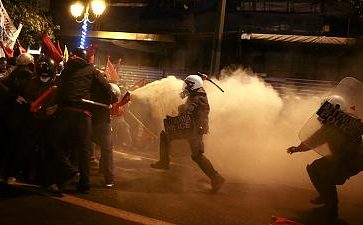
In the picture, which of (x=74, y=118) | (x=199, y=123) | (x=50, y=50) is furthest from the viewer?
(x=50, y=50)

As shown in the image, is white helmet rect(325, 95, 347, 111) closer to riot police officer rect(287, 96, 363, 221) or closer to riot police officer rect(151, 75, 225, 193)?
riot police officer rect(287, 96, 363, 221)

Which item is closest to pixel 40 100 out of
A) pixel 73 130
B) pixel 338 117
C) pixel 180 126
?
pixel 73 130

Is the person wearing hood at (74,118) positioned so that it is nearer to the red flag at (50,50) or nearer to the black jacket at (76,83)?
the black jacket at (76,83)

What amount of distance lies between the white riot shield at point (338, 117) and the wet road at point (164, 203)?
1.09 m

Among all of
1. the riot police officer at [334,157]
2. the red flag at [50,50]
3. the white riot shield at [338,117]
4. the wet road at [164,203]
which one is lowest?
the wet road at [164,203]

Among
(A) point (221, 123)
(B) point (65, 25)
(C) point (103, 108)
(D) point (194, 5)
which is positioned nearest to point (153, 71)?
(D) point (194, 5)

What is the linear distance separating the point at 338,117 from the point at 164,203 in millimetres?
2703

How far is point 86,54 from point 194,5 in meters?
13.6

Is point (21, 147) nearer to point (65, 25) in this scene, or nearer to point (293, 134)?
point (293, 134)

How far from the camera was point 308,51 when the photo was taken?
1662 centimetres

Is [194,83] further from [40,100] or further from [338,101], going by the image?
[40,100]

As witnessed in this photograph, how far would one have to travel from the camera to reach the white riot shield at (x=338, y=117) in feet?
20.3

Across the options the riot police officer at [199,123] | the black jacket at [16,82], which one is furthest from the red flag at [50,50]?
the riot police officer at [199,123]

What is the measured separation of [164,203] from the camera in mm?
6348
